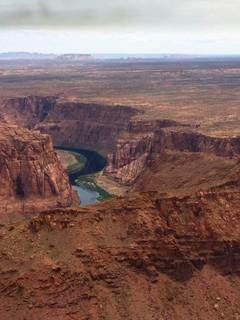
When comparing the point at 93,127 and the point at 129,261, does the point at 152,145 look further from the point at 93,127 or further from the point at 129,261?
the point at 129,261

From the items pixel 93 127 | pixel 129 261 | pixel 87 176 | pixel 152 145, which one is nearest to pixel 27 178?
pixel 87 176

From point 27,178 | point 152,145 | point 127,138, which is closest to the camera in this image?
point 27,178

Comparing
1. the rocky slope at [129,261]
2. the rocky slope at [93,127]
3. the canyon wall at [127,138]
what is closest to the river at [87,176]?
the canyon wall at [127,138]

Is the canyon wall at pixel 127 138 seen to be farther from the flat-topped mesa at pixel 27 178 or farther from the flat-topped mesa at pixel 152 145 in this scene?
the flat-topped mesa at pixel 27 178

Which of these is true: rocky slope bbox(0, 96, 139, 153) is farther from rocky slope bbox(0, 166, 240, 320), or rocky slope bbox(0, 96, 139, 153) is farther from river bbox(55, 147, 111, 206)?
rocky slope bbox(0, 166, 240, 320)

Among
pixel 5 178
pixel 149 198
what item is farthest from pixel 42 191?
pixel 149 198
